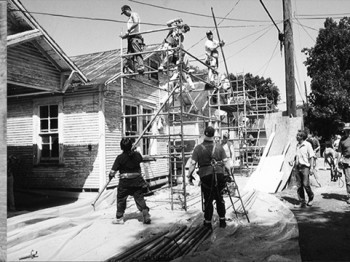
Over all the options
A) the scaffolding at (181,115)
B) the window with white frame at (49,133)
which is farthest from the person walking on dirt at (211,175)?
the window with white frame at (49,133)

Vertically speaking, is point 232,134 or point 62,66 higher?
point 62,66

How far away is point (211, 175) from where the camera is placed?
218 inches

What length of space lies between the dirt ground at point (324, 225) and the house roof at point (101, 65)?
21.7 feet

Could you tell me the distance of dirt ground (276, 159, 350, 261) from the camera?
4402mm

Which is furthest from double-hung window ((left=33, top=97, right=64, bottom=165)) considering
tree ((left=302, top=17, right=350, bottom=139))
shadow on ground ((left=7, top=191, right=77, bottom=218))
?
tree ((left=302, top=17, right=350, bottom=139))

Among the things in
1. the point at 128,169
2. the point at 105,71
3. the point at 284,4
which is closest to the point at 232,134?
the point at 284,4

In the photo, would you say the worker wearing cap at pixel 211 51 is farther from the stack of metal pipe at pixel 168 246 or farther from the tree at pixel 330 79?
the tree at pixel 330 79

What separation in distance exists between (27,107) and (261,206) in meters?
8.54

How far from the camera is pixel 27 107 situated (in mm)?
10266

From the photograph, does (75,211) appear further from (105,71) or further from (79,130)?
(105,71)

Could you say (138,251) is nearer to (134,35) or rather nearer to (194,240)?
(194,240)

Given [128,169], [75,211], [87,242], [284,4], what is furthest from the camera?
[284,4]

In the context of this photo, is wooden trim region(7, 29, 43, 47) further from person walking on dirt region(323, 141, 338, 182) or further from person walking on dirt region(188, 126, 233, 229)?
person walking on dirt region(323, 141, 338, 182)

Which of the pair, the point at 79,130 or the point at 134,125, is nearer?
the point at 79,130
